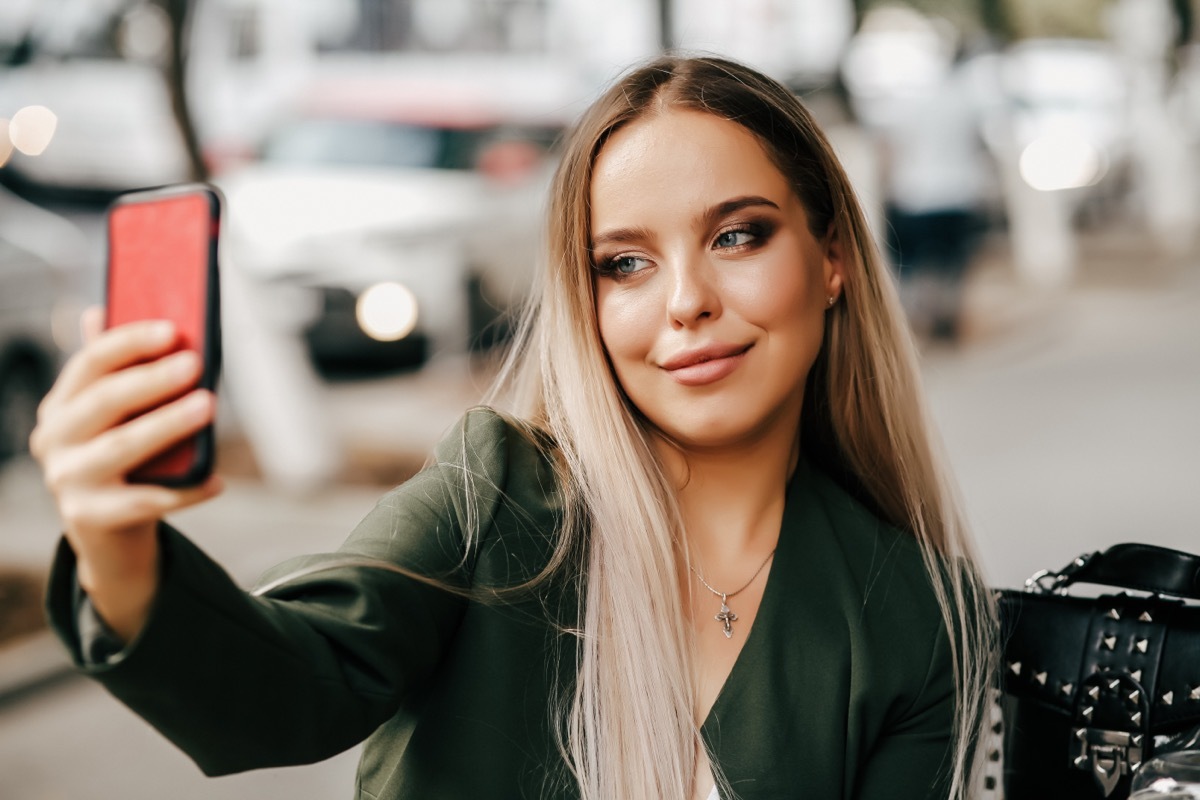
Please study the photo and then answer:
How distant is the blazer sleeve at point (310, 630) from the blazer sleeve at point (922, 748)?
2.46 ft

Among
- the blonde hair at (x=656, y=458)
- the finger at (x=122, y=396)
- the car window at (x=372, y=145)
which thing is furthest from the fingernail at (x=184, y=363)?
the car window at (x=372, y=145)

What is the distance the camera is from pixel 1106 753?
83.1 inches

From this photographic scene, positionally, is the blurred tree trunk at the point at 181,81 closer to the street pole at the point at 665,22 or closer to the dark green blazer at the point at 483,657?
the street pole at the point at 665,22

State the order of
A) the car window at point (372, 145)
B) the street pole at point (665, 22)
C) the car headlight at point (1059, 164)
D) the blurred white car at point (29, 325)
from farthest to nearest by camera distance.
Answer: the car headlight at point (1059, 164), the street pole at point (665, 22), the car window at point (372, 145), the blurred white car at point (29, 325)

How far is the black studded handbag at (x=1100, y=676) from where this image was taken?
2090 mm

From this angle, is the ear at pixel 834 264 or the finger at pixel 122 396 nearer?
the finger at pixel 122 396

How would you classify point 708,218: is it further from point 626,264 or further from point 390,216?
point 390,216

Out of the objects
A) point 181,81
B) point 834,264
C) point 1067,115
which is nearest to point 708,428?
point 834,264

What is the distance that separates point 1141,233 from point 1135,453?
12965 millimetres

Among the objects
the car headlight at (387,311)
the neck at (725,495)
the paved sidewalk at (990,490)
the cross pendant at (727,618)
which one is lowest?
the paved sidewalk at (990,490)

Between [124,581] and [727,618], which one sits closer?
[124,581]

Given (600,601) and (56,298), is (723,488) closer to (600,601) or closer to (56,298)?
(600,601)

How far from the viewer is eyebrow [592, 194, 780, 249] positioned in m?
2.09

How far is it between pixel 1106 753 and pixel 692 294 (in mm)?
937
